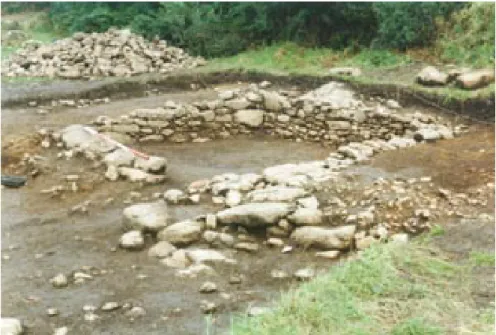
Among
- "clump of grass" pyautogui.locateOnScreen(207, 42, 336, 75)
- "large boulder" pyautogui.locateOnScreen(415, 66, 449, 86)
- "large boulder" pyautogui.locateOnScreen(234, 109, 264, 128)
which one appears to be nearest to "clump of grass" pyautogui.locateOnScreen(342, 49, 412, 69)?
"clump of grass" pyautogui.locateOnScreen(207, 42, 336, 75)

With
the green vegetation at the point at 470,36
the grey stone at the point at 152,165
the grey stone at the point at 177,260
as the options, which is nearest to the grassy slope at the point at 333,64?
the green vegetation at the point at 470,36

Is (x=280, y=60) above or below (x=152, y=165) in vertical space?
above

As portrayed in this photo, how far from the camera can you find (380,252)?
5281 millimetres

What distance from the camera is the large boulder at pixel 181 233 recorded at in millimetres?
6363

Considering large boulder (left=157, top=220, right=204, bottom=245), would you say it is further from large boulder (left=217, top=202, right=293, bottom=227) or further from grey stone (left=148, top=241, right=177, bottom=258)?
large boulder (left=217, top=202, right=293, bottom=227)

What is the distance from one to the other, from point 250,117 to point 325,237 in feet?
17.2

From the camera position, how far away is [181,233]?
20.9ft

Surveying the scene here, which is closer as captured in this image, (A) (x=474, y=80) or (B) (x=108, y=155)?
(B) (x=108, y=155)

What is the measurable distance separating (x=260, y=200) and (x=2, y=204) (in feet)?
10.5

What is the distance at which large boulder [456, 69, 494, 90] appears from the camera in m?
11.3

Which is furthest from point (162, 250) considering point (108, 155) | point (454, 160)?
point (454, 160)

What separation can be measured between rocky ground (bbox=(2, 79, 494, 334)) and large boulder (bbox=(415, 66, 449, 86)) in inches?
64.4

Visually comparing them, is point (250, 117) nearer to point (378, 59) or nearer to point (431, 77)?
point (431, 77)

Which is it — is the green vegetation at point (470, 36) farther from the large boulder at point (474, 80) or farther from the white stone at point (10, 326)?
the white stone at point (10, 326)
